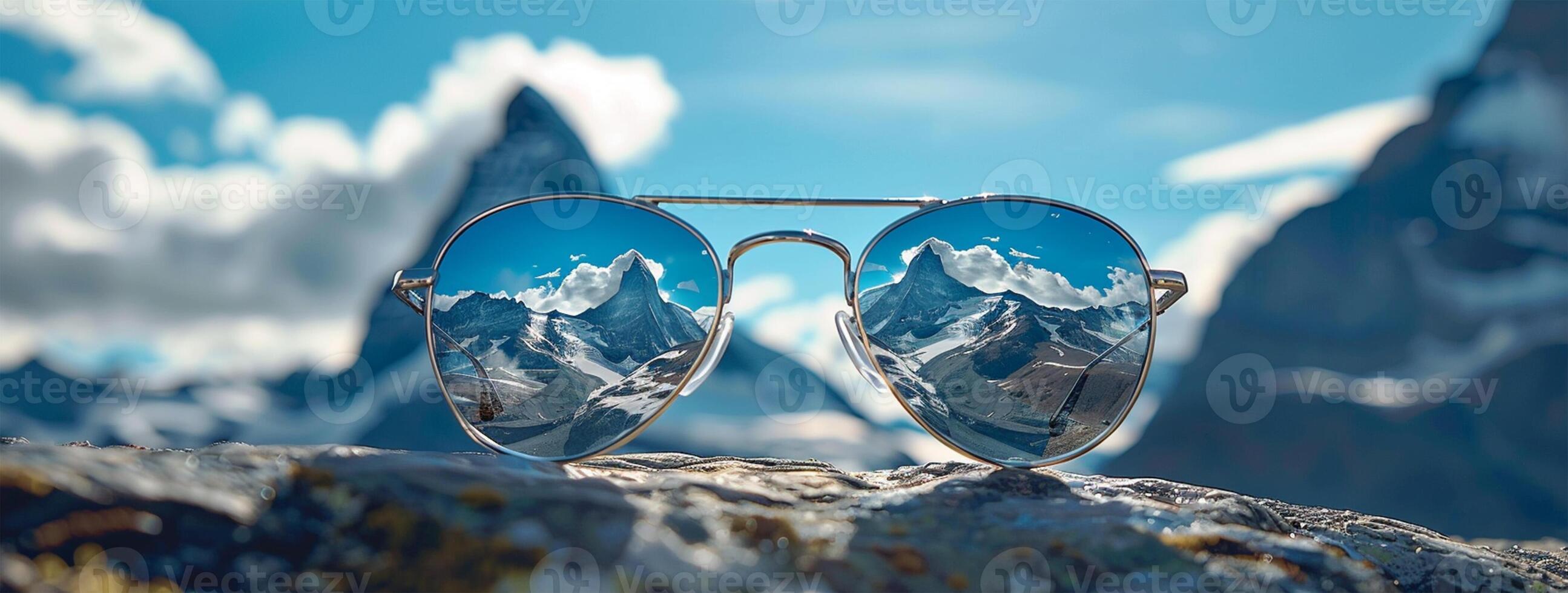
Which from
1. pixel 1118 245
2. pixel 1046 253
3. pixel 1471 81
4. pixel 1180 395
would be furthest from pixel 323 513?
pixel 1471 81

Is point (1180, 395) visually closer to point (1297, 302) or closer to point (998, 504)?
point (1297, 302)

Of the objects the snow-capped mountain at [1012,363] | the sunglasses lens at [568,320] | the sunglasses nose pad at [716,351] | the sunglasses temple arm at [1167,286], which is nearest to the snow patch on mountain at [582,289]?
the sunglasses lens at [568,320]

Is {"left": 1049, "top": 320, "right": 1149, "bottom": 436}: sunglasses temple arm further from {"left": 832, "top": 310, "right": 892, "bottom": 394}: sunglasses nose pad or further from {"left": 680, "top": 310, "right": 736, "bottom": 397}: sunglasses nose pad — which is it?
{"left": 680, "top": 310, "right": 736, "bottom": 397}: sunglasses nose pad

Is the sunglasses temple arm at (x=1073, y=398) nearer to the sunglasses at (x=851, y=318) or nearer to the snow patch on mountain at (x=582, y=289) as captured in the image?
the sunglasses at (x=851, y=318)

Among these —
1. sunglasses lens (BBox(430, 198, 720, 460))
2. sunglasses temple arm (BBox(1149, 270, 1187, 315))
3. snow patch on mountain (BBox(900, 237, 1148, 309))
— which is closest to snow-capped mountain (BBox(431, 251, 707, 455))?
sunglasses lens (BBox(430, 198, 720, 460))

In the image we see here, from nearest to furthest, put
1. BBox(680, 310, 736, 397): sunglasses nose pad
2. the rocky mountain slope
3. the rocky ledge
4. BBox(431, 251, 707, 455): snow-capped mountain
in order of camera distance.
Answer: the rocky ledge < BBox(431, 251, 707, 455): snow-capped mountain < BBox(680, 310, 736, 397): sunglasses nose pad < the rocky mountain slope

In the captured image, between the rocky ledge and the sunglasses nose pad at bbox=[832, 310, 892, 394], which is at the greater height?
the sunglasses nose pad at bbox=[832, 310, 892, 394]

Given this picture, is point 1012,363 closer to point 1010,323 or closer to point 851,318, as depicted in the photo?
point 1010,323
